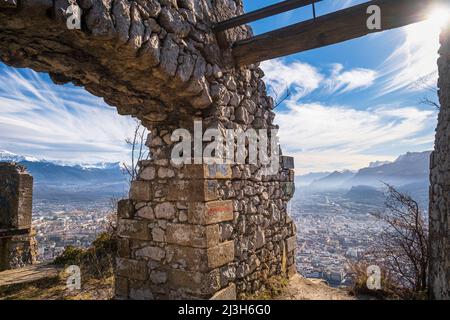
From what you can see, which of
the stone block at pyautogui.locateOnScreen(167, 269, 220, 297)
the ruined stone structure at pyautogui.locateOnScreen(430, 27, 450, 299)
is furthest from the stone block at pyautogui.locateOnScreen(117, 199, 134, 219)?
the ruined stone structure at pyautogui.locateOnScreen(430, 27, 450, 299)

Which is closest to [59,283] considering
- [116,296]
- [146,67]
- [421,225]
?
[116,296]

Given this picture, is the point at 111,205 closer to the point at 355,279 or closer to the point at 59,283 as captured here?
the point at 59,283

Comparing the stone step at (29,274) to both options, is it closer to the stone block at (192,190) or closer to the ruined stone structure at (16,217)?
the ruined stone structure at (16,217)

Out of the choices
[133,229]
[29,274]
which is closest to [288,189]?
[133,229]

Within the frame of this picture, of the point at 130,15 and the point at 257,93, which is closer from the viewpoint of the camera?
the point at 130,15

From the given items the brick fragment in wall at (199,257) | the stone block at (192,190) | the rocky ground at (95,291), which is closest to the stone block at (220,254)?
the brick fragment in wall at (199,257)

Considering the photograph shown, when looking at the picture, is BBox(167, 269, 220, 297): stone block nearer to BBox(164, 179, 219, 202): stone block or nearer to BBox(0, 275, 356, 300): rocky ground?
BBox(164, 179, 219, 202): stone block
